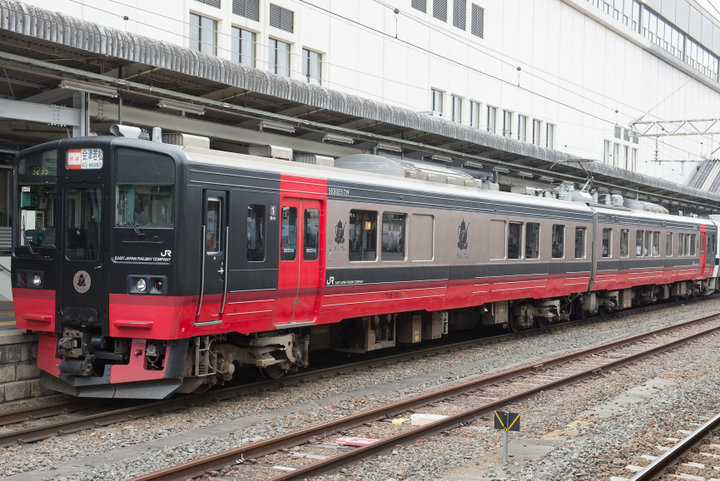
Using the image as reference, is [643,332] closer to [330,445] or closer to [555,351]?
[555,351]

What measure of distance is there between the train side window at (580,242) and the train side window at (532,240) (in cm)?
228

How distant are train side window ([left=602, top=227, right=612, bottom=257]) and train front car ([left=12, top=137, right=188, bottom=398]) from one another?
13810 mm

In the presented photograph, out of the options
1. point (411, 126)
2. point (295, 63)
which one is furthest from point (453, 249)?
point (295, 63)

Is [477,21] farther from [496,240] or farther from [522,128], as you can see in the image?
[496,240]

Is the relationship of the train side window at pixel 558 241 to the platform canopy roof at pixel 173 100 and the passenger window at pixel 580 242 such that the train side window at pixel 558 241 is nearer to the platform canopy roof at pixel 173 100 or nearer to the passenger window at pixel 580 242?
the passenger window at pixel 580 242

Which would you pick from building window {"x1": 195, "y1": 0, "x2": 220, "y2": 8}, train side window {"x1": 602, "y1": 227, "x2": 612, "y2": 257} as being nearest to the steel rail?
train side window {"x1": 602, "y1": 227, "x2": 612, "y2": 257}

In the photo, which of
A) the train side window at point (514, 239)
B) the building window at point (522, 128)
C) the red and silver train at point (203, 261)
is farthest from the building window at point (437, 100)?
the red and silver train at point (203, 261)

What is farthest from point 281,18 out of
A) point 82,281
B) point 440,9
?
point 82,281

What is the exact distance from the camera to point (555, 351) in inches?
598

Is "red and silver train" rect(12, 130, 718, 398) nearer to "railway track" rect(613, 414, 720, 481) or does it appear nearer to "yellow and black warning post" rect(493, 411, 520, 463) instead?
"yellow and black warning post" rect(493, 411, 520, 463)

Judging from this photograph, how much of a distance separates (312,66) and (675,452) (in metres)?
17.8

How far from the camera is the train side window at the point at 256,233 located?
9.77 m

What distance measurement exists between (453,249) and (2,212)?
9.38m

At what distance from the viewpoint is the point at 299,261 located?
10.5 meters
